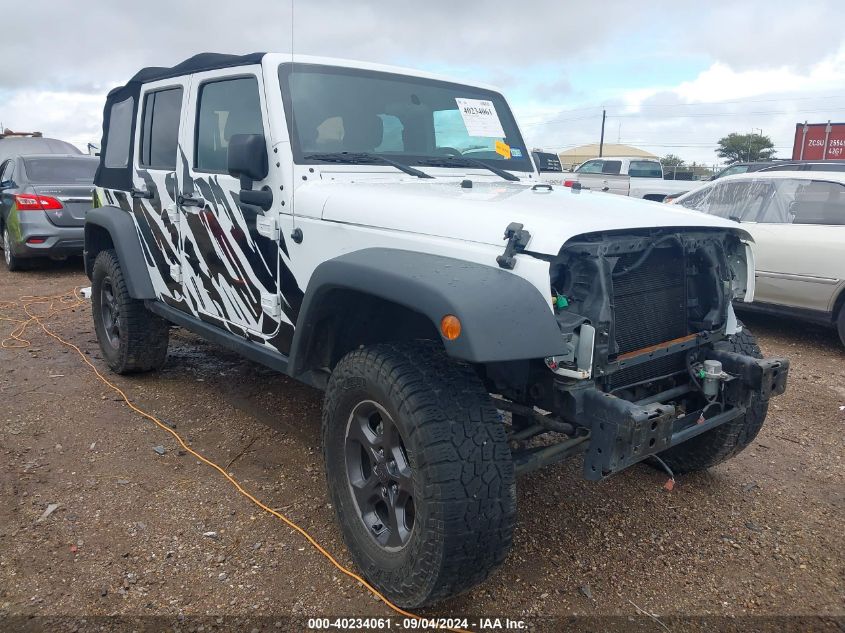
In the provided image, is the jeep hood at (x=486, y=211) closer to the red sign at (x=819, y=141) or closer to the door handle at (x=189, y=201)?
the door handle at (x=189, y=201)

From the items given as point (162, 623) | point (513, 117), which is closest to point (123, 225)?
point (513, 117)

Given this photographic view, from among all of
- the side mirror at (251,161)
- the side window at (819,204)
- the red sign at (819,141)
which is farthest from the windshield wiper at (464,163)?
the red sign at (819,141)

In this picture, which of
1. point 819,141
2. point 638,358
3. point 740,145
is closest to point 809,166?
point 638,358

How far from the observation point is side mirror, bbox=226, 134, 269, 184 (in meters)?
3.11

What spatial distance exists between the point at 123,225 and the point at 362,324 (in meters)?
2.56

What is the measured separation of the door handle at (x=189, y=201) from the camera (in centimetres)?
382

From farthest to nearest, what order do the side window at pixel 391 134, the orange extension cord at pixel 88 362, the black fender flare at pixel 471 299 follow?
the side window at pixel 391 134, the orange extension cord at pixel 88 362, the black fender flare at pixel 471 299

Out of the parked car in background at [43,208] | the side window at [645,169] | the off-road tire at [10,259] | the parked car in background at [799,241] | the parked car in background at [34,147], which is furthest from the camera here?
the side window at [645,169]

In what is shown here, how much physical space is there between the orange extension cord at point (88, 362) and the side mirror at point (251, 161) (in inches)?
57.4

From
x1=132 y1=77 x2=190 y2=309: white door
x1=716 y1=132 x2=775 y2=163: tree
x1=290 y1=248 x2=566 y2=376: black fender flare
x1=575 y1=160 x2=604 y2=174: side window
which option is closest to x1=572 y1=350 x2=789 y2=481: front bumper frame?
x1=290 y1=248 x2=566 y2=376: black fender flare

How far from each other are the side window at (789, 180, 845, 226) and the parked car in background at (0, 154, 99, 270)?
26.1 ft

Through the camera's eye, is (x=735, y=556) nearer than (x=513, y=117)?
Yes

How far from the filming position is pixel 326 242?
2.98 metres

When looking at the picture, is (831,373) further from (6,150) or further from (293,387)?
(6,150)
